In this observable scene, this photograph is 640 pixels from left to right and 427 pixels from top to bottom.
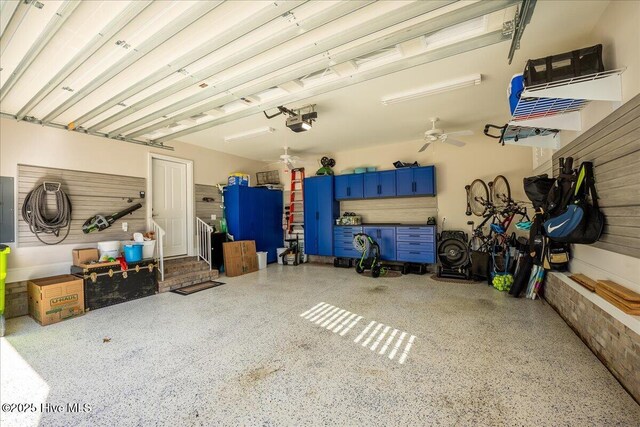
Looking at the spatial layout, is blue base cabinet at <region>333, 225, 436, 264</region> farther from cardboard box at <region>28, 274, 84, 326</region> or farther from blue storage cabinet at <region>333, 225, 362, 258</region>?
cardboard box at <region>28, 274, 84, 326</region>

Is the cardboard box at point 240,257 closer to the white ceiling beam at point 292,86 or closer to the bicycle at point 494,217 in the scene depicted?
the white ceiling beam at point 292,86

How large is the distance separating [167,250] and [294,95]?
430 centimetres

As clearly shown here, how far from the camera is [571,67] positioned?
7.12 ft

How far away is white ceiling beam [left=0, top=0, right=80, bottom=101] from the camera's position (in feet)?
6.23

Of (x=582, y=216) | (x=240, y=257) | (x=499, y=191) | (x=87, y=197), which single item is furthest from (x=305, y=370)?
(x=499, y=191)

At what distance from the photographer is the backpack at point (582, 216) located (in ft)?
7.54

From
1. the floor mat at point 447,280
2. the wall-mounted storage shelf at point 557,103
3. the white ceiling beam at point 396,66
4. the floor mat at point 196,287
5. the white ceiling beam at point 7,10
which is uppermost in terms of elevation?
the white ceiling beam at point 396,66

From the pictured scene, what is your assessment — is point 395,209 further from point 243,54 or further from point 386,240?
point 243,54

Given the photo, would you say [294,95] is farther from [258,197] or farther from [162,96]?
[258,197]

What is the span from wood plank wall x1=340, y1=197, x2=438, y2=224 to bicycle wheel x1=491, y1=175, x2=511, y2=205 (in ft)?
3.66

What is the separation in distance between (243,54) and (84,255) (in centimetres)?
404

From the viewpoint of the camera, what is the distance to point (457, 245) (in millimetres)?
5414

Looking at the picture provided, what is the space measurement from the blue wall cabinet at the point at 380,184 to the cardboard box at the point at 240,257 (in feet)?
10.1

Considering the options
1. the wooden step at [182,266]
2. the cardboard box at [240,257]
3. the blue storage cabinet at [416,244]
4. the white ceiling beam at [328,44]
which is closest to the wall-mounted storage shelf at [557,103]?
the white ceiling beam at [328,44]
